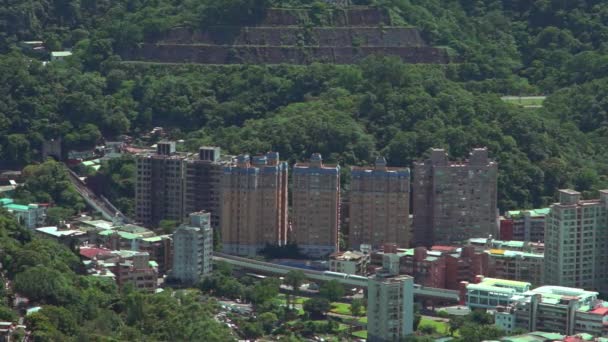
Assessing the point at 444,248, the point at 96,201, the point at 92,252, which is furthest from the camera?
the point at 96,201

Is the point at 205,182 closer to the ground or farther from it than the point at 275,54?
closer to the ground

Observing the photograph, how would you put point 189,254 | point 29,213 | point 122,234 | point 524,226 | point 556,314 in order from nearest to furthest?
point 556,314 < point 189,254 < point 122,234 < point 29,213 < point 524,226

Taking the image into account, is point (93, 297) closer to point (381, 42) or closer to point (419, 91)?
point (419, 91)

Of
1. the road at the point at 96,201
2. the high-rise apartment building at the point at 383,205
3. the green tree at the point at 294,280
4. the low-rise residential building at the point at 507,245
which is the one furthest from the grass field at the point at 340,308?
the road at the point at 96,201

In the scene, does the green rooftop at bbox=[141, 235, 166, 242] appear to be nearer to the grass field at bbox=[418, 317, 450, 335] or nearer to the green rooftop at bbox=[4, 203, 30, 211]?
the green rooftop at bbox=[4, 203, 30, 211]

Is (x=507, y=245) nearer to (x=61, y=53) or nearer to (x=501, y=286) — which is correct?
(x=501, y=286)

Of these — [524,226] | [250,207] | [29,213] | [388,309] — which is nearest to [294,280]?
[250,207]

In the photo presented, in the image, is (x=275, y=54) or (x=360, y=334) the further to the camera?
(x=275, y=54)

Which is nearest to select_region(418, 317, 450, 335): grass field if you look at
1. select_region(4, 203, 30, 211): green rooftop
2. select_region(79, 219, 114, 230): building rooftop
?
select_region(79, 219, 114, 230): building rooftop
